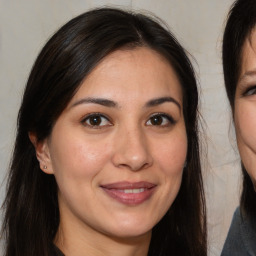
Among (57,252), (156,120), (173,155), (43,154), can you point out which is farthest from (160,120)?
(57,252)

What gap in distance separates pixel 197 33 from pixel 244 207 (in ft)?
4.40

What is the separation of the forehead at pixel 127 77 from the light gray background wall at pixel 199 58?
1447mm

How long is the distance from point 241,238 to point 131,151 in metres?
1.06

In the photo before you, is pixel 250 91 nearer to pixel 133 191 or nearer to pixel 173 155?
pixel 173 155

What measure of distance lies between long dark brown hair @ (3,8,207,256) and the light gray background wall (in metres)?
1.05

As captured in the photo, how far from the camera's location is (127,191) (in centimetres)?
266

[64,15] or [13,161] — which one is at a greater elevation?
[64,15]

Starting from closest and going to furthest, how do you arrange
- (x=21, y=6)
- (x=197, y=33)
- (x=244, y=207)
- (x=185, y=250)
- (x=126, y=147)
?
1. (x=126, y=147)
2. (x=185, y=250)
3. (x=244, y=207)
4. (x=21, y=6)
5. (x=197, y=33)

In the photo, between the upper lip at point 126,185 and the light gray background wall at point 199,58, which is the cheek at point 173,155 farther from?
the light gray background wall at point 199,58

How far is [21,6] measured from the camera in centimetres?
407

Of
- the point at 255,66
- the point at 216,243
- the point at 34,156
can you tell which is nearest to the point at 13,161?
the point at 34,156

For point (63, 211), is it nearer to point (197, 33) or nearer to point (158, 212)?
point (158, 212)

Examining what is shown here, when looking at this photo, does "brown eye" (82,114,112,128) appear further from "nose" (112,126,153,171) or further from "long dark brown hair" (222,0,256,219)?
"long dark brown hair" (222,0,256,219)

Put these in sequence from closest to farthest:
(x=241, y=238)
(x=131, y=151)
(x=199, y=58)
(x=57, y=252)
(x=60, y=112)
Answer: (x=131, y=151) < (x=60, y=112) < (x=57, y=252) < (x=241, y=238) < (x=199, y=58)
